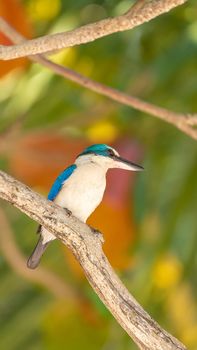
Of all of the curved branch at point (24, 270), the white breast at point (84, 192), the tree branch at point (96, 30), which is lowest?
the curved branch at point (24, 270)

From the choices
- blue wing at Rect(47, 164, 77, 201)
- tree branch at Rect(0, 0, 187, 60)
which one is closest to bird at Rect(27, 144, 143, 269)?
blue wing at Rect(47, 164, 77, 201)

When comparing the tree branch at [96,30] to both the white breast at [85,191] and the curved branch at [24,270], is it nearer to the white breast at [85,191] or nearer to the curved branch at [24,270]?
the white breast at [85,191]

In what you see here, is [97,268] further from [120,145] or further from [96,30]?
[120,145]

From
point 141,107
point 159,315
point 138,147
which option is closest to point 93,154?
point 141,107

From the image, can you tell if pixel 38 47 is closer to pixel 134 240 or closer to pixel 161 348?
pixel 161 348

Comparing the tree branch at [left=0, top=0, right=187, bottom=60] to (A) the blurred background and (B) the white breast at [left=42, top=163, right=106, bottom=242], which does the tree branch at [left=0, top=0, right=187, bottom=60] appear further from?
(A) the blurred background

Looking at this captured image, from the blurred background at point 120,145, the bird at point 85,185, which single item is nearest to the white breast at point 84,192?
the bird at point 85,185
